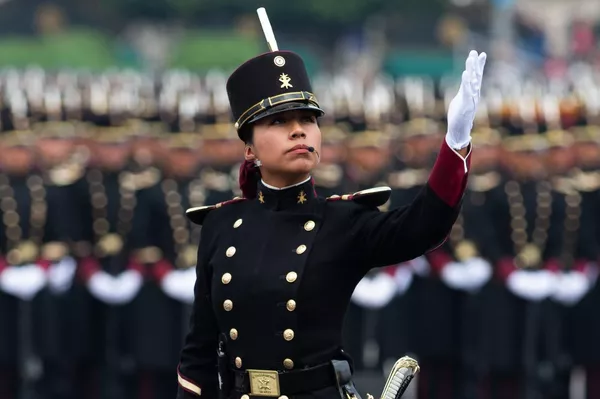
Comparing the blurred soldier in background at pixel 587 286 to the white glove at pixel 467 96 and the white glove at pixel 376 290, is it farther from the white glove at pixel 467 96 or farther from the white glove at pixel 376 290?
the white glove at pixel 467 96

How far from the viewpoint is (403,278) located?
12.1 meters

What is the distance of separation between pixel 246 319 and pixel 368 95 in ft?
28.4

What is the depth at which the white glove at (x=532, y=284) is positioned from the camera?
1203 cm

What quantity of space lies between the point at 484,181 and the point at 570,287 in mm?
878

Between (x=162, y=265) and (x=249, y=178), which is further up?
(x=249, y=178)

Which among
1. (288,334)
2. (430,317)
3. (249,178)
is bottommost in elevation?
(430,317)

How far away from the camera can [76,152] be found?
41.3ft

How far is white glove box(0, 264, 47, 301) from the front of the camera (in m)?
12.0

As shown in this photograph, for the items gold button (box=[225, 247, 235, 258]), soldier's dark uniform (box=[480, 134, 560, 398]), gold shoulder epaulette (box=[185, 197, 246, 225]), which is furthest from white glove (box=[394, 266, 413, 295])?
gold button (box=[225, 247, 235, 258])

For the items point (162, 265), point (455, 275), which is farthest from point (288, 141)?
point (455, 275)

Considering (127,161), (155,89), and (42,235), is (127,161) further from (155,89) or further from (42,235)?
(155,89)

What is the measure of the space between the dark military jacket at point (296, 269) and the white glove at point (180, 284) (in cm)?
578

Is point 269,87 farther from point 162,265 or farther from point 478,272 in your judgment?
point 478,272

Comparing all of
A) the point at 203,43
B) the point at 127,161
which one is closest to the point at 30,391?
the point at 127,161
